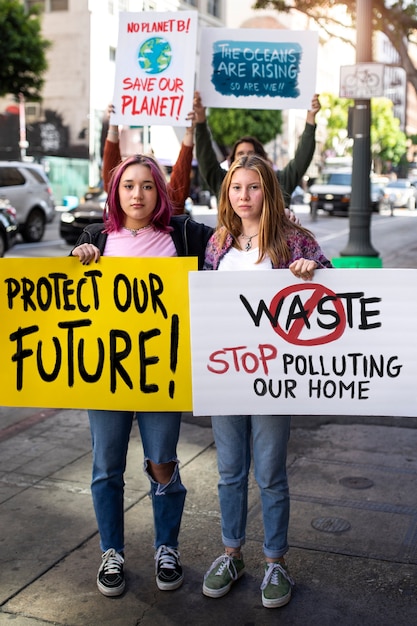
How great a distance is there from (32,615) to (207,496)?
141cm

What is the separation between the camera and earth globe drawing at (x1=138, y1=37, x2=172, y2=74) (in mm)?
5898

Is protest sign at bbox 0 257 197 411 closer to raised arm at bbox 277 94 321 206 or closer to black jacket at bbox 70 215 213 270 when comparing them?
black jacket at bbox 70 215 213 270

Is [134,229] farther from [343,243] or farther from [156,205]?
[343,243]

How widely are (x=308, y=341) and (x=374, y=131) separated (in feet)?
247

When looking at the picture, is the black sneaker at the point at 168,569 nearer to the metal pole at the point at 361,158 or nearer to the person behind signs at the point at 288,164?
the person behind signs at the point at 288,164

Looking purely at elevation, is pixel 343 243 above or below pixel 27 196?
below

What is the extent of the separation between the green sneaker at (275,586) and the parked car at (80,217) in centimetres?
1444

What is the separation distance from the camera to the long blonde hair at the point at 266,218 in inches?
128

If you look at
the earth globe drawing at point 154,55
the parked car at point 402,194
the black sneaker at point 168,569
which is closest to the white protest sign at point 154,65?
the earth globe drawing at point 154,55

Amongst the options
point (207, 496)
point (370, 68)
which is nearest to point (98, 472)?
point (207, 496)

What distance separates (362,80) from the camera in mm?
10969

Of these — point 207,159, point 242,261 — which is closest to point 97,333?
point 242,261

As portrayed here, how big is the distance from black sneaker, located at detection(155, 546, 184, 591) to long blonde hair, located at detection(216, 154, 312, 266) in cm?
129

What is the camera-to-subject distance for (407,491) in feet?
14.9
